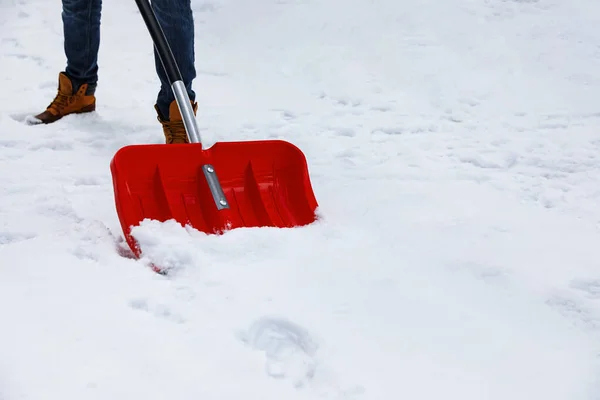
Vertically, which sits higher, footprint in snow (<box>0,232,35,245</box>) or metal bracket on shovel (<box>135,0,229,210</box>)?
metal bracket on shovel (<box>135,0,229,210</box>)

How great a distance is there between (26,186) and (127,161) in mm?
449

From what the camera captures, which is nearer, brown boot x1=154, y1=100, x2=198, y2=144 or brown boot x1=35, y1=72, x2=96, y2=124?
brown boot x1=154, y1=100, x2=198, y2=144

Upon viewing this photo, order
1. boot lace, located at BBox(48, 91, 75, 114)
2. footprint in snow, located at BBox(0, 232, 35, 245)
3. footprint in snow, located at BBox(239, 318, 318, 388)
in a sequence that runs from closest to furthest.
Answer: footprint in snow, located at BBox(239, 318, 318, 388) < footprint in snow, located at BBox(0, 232, 35, 245) < boot lace, located at BBox(48, 91, 75, 114)

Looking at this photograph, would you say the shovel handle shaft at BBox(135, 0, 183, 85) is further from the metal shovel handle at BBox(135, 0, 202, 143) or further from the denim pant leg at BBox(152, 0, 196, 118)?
the denim pant leg at BBox(152, 0, 196, 118)

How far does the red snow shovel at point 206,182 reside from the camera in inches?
61.9

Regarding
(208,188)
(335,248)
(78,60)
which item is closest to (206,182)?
(208,188)

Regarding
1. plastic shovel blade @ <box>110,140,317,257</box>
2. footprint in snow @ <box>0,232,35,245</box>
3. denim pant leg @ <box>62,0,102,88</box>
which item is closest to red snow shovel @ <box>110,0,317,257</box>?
plastic shovel blade @ <box>110,140,317,257</box>

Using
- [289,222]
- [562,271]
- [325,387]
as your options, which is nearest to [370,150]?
[289,222]

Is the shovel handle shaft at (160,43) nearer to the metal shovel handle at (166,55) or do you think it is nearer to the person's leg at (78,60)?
the metal shovel handle at (166,55)

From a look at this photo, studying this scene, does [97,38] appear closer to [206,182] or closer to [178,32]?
[178,32]

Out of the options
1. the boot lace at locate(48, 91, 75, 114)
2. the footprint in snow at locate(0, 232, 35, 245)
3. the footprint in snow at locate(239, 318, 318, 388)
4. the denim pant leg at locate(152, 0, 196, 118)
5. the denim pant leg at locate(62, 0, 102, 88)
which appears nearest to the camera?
the footprint in snow at locate(239, 318, 318, 388)

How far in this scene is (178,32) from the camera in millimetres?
2023

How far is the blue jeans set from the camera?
79.0 inches

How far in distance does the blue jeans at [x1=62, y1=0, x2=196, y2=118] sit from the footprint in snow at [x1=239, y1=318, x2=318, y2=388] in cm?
113
